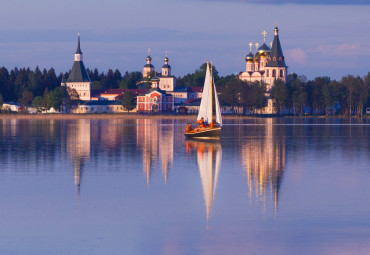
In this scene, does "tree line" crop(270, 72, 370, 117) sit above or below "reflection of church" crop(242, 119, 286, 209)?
above

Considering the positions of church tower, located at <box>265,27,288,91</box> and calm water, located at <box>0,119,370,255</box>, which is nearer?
calm water, located at <box>0,119,370,255</box>

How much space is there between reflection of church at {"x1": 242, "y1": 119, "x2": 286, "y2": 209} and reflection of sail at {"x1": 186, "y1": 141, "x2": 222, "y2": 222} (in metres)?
1.39

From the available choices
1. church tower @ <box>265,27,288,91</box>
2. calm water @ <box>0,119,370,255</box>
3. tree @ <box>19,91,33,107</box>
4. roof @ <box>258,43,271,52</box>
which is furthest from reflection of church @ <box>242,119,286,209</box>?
roof @ <box>258,43,271,52</box>

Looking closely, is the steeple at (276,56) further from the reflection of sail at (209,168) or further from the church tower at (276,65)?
the reflection of sail at (209,168)

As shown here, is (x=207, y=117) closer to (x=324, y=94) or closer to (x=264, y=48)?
(x=324, y=94)

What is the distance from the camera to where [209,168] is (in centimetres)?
3122

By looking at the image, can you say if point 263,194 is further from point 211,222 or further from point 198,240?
point 198,240

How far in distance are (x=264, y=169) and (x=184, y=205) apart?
10.6 m

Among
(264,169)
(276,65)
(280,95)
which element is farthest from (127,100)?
(264,169)

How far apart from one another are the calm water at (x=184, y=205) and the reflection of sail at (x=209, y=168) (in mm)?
48

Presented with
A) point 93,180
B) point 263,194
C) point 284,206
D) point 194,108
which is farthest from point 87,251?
point 194,108

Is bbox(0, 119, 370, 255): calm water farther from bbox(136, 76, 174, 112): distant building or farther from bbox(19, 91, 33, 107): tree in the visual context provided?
bbox(19, 91, 33, 107): tree

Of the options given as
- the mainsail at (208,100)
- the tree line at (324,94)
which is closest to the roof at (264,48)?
the tree line at (324,94)

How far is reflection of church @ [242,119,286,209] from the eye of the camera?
23031 mm
